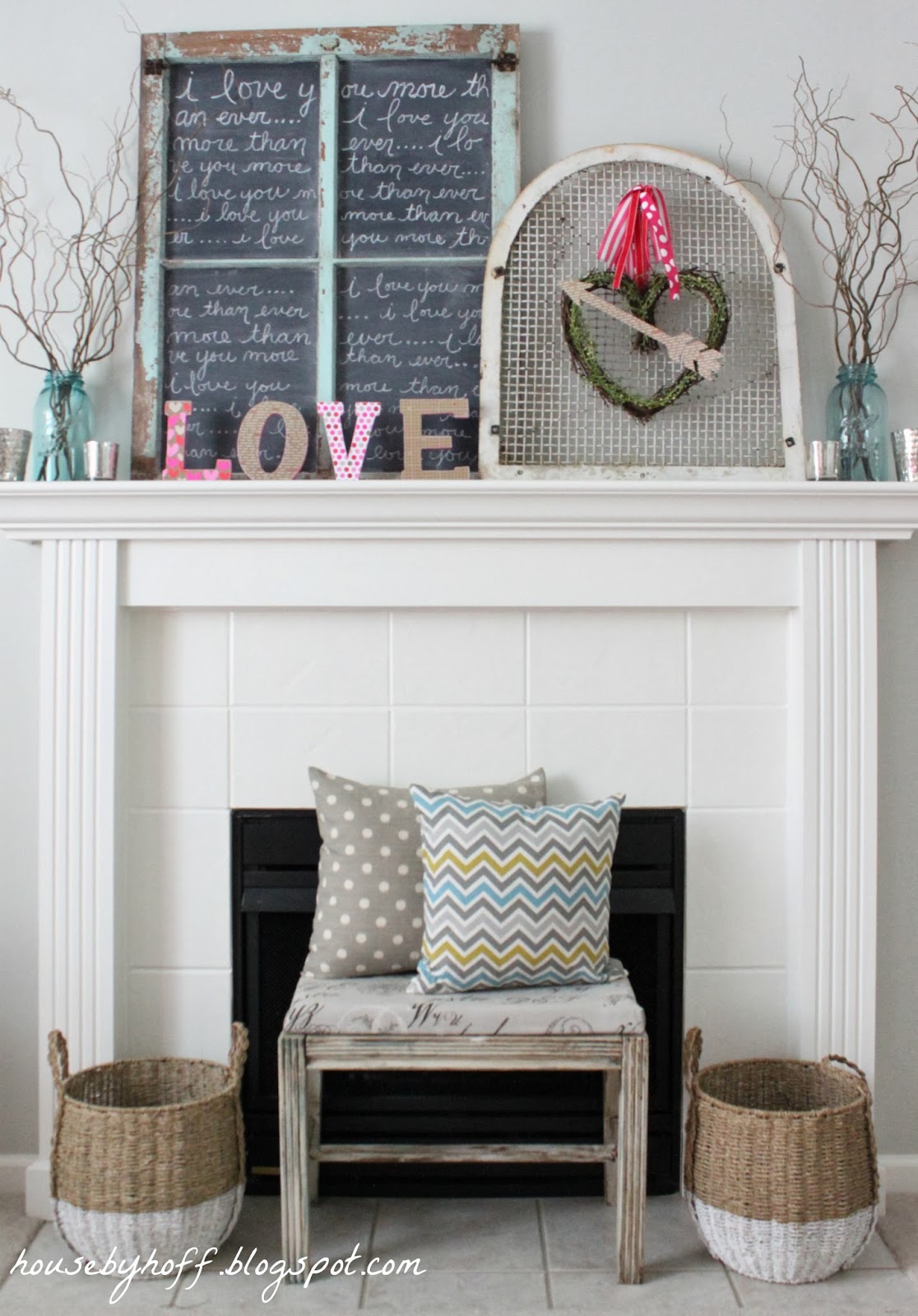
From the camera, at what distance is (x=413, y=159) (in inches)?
89.0

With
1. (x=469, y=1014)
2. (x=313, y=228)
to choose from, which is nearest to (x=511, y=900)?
(x=469, y=1014)

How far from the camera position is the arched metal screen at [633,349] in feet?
7.28

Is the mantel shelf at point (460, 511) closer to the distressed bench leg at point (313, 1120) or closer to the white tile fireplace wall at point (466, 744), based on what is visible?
the white tile fireplace wall at point (466, 744)

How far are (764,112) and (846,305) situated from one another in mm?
415

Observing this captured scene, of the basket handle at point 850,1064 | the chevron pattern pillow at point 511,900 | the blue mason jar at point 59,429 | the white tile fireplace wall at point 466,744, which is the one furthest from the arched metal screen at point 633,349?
the basket handle at point 850,1064

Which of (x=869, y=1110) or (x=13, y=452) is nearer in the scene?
(x=869, y=1110)

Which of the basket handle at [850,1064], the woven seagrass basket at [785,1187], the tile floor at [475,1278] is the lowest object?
the tile floor at [475,1278]

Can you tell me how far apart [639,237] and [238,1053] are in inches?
64.3

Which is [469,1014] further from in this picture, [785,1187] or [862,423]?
[862,423]

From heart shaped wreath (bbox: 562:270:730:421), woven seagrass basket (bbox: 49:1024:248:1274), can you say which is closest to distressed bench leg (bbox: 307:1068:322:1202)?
woven seagrass basket (bbox: 49:1024:248:1274)

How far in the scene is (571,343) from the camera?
2217 mm

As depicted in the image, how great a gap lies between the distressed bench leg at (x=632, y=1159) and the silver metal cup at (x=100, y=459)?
1.35 m

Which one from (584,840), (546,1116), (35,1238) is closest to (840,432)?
(584,840)

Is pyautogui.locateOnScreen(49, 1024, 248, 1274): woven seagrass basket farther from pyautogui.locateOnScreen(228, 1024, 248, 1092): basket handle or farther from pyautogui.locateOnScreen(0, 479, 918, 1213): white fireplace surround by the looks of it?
pyautogui.locateOnScreen(0, 479, 918, 1213): white fireplace surround
